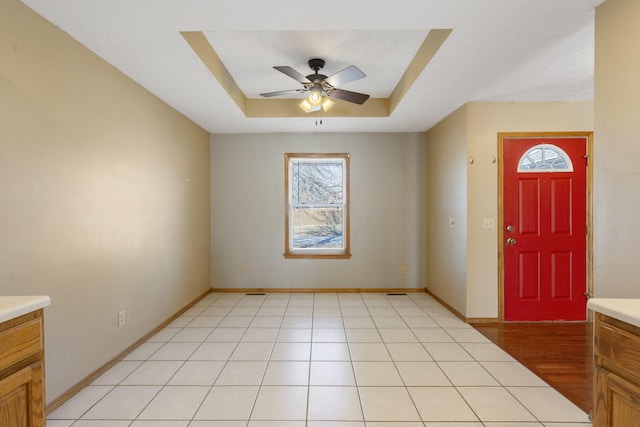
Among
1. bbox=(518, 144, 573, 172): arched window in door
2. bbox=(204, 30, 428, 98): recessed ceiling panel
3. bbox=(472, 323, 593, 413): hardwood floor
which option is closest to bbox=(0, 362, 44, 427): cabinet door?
bbox=(204, 30, 428, 98): recessed ceiling panel

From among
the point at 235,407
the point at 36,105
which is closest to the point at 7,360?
the point at 235,407

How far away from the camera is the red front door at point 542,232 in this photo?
3.59 m

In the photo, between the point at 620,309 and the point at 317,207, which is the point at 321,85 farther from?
the point at 620,309

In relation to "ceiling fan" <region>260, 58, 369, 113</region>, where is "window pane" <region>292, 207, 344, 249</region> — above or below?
below

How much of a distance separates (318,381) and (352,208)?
9.76 feet

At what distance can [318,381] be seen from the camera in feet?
7.82

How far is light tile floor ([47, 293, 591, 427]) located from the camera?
197 cm

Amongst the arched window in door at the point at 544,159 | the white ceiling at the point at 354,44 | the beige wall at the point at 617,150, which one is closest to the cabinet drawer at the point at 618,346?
the beige wall at the point at 617,150

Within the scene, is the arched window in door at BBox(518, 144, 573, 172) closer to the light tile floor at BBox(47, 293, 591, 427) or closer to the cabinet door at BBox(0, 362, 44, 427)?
the light tile floor at BBox(47, 293, 591, 427)

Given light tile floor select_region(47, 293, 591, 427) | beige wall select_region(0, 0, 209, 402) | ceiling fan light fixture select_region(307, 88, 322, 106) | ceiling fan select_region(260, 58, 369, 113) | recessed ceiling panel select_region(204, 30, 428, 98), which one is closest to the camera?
beige wall select_region(0, 0, 209, 402)

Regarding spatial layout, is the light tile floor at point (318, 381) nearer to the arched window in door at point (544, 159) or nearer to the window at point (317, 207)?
the window at point (317, 207)

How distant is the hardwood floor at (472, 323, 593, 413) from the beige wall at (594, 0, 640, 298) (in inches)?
34.5

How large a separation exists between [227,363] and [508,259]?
10.3ft

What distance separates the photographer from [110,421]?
1.95 m
